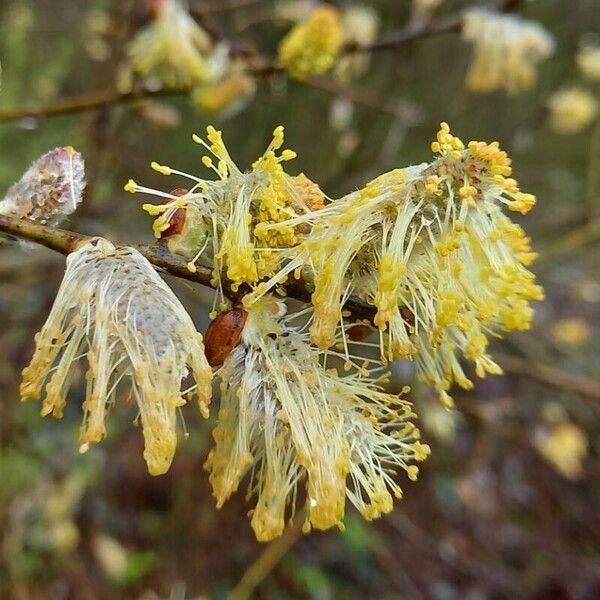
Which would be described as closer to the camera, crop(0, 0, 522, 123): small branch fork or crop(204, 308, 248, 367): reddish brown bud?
crop(204, 308, 248, 367): reddish brown bud

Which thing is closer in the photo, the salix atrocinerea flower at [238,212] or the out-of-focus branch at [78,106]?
the salix atrocinerea flower at [238,212]

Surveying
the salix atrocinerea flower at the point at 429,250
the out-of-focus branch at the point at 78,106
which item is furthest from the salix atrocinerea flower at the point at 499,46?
the salix atrocinerea flower at the point at 429,250

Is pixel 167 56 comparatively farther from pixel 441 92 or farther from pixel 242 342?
pixel 441 92

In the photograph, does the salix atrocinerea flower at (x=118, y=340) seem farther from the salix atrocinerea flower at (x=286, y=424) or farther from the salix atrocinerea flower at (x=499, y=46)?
the salix atrocinerea flower at (x=499, y=46)

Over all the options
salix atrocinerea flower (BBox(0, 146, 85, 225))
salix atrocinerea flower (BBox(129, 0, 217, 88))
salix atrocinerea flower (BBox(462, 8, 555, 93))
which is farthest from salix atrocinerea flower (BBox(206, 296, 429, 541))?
salix atrocinerea flower (BBox(462, 8, 555, 93))

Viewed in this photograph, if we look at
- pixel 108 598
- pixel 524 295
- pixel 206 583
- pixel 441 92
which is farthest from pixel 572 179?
pixel 524 295

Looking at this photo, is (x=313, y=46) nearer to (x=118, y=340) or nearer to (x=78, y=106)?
(x=78, y=106)

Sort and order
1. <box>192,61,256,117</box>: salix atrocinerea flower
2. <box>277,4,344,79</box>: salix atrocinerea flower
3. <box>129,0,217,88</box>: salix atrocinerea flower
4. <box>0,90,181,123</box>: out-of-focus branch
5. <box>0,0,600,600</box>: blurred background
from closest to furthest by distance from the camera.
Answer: <box>0,90,181,123</box>: out-of-focus branch
<box>277,4,344,79</box>: salix atrocinerea flower
<box>129,0,217,88</box>: salix atrocinerea flower
<box>192,61,256,117</box>: salix atrocinerea flower
<box>0,0,600,600</box>: blurred background

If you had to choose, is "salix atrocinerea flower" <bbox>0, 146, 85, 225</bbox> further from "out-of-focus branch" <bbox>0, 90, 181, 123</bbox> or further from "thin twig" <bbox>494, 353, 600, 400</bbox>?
"thin twig" <bbox>494, 353, 600, 400</bbox>
